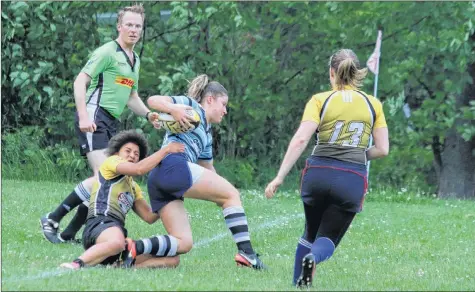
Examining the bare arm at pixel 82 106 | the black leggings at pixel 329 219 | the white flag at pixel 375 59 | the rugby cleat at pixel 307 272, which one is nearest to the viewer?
the rugby cleat at pixel 307 272

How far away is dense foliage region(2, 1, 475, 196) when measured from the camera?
16750mm

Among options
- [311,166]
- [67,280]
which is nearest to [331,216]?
[311,166]

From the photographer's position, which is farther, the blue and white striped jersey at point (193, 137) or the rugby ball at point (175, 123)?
the blue and white striped jersey at point (193, 137)

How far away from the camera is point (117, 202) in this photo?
8125 mm

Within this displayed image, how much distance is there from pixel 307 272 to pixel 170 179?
137 centimetres

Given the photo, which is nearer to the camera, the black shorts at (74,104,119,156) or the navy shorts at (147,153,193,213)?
the navy shorts at (147,153,193,213)

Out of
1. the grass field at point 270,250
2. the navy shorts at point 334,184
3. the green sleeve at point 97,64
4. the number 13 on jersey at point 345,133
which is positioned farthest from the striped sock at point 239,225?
the green sleeve at point 97,64

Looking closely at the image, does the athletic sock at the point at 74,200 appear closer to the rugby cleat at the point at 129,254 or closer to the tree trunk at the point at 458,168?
the rugby cleat at the point at 129,254

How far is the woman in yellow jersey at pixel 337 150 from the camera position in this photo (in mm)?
7195

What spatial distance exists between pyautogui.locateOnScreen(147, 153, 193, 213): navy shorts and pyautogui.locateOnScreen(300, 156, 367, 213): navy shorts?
1015mm

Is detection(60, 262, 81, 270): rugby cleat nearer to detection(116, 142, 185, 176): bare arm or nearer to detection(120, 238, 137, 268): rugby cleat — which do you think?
detection(120, 238, 137, 268): rugby cleat

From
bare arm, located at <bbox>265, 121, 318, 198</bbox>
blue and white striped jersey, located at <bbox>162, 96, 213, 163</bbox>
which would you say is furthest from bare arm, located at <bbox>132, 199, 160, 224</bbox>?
bare arm, located at <bbox>265, 121, 318, 198</bbox>

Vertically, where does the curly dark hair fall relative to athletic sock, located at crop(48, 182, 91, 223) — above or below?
above

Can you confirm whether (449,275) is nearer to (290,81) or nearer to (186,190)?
Answer: (186,190)
